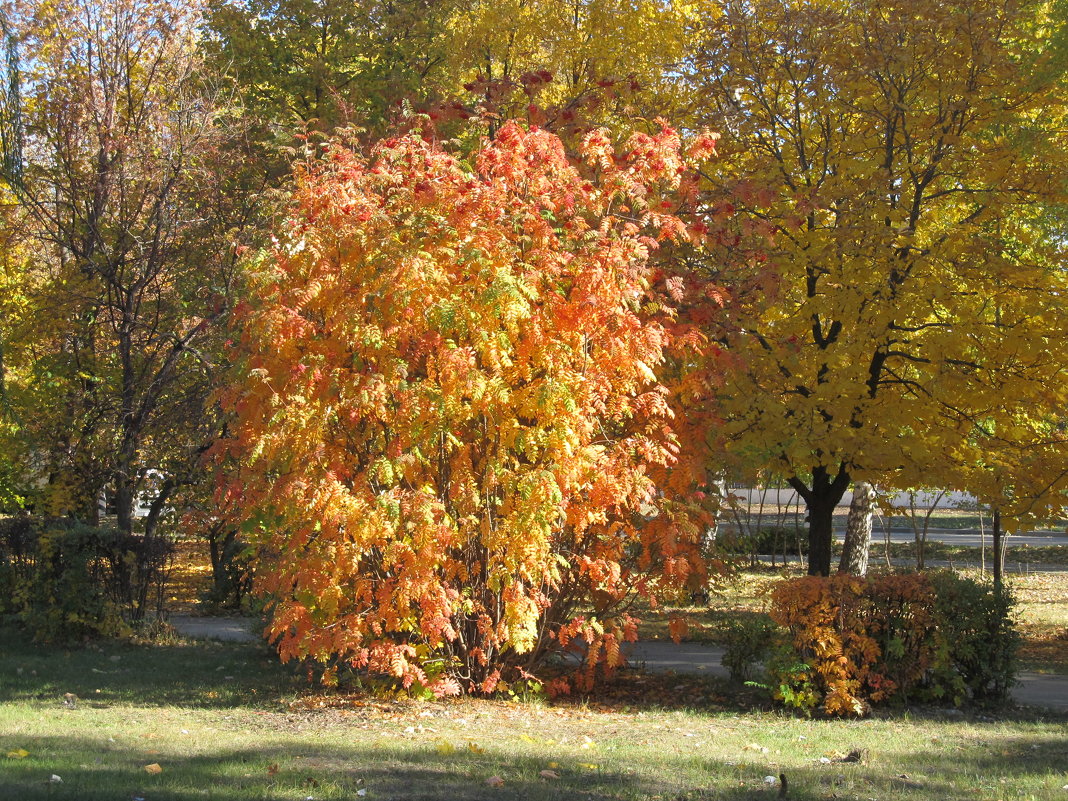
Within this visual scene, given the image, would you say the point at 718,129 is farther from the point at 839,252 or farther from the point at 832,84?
the point at 839,252

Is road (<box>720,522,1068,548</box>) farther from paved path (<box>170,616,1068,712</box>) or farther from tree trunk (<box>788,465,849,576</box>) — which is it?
paved path (<box>170,616,1068,712</box>)

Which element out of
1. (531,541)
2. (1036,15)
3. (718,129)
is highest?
(1036,15)

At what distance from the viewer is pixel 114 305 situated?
1271 cm

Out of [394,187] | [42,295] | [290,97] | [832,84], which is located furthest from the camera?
[290,97]

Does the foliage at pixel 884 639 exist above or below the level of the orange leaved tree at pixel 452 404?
below

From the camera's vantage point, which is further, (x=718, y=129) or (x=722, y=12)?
(x=722, y=12)

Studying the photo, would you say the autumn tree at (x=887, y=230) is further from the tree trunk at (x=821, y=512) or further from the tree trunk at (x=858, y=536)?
the tree trunk at (x=858, y=536)

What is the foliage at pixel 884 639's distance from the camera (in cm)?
766

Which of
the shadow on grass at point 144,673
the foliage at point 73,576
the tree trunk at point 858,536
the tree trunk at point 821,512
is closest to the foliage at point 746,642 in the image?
the tree trunk at point 821,512

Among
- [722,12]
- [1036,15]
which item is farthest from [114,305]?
[1036,15]

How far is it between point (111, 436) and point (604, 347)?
25.2 ft

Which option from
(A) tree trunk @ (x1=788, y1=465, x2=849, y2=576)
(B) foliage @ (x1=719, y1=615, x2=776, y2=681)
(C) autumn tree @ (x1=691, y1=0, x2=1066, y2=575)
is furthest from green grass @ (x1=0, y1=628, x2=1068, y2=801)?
(A) tree trunk @ (x1=788, y1=465, x2=849, y2=576)

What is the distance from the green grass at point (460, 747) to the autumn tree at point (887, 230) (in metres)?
3.23

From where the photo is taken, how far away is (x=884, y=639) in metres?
7.82
